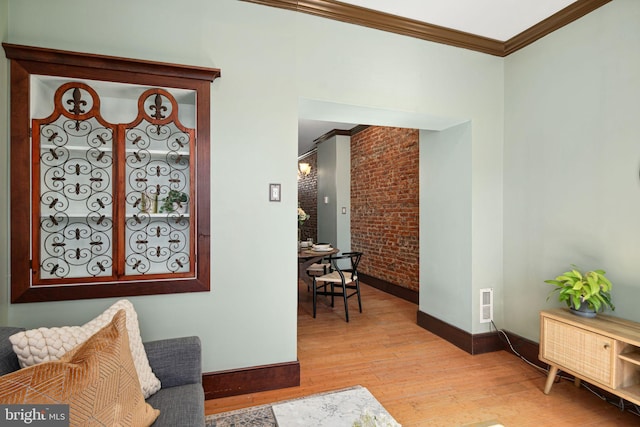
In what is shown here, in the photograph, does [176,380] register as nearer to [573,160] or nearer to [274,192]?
[274,192]

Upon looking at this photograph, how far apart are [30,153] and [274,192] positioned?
57.2 inches

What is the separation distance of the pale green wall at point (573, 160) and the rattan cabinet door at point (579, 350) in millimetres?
398

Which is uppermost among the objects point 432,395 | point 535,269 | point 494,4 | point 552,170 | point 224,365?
point 494,4

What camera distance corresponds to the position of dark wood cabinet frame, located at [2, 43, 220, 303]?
1873 mm

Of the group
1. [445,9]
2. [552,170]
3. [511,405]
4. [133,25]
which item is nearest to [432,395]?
[511,405]

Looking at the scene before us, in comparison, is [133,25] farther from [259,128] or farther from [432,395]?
[432,395]

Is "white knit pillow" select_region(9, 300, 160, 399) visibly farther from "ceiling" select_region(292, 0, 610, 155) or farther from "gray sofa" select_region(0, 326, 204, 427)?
"ceiling" select_region(292, 0, 610, 155)

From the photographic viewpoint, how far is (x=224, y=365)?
2279mm

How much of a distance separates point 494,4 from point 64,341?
3.34 m

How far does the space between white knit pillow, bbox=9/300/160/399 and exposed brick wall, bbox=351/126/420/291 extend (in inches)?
147

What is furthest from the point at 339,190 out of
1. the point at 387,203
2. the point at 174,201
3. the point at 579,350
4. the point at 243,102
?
the point at 579,350

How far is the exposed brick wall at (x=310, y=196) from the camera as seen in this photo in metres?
7.93

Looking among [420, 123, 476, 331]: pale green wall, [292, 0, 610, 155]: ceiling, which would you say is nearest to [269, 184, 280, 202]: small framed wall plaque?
[292, 0, 610, 155]: ceiling

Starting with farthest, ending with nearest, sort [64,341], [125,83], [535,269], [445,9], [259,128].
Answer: [535,269]
[445,9]
[259,128]
[125,83]
[64,341]
